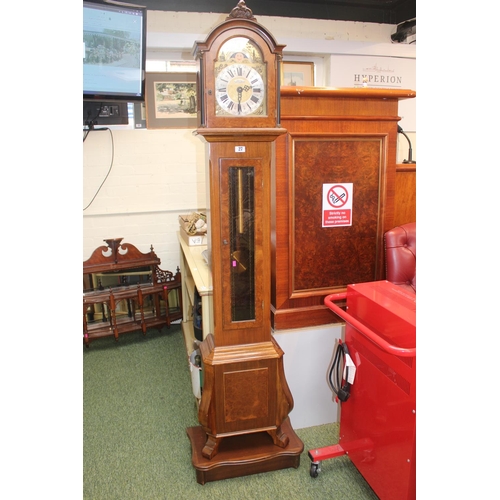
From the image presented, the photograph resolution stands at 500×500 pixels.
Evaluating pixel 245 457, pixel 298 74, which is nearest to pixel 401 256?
pixel 245 457

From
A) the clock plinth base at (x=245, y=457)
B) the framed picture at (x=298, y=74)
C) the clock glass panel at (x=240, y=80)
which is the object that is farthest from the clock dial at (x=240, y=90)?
the framed picture at (x=298, y=74)

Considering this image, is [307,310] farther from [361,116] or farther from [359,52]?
[359,52]

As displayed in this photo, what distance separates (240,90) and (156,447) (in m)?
1.81

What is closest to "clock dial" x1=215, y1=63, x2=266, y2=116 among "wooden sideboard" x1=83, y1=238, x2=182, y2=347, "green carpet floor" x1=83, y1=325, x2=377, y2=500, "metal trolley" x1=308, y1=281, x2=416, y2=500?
"metal trolley" x1=308, y1=281, x2=416, y2=500

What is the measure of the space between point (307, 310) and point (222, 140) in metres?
0.99

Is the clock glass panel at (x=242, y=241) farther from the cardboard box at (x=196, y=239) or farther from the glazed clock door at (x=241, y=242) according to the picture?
the cardboard box at (x=196, y=239)

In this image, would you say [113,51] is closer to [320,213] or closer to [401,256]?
[320,213]

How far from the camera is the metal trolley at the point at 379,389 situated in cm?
150

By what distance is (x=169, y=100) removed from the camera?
12.2 ft

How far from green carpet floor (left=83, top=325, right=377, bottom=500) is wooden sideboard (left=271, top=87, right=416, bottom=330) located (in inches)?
28.3
